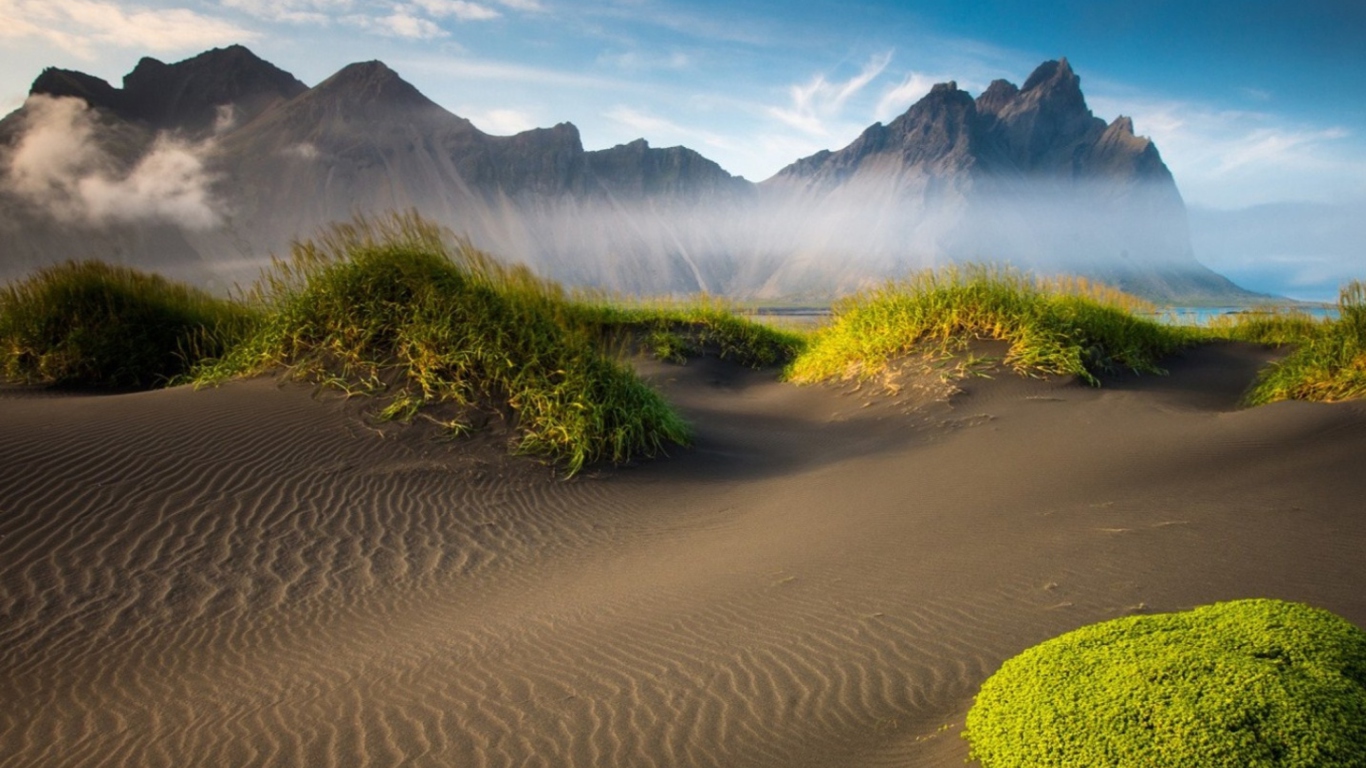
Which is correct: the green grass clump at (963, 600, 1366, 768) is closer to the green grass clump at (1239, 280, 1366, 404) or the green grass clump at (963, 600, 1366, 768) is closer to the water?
the green grass clump at (1239, 280, 1366, 404)

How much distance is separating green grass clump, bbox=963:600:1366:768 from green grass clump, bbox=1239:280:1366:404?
21.8ft

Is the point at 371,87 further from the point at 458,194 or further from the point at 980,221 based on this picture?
the point at 980,221

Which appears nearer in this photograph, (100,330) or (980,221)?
(100,330)

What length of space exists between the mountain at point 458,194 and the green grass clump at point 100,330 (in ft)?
363

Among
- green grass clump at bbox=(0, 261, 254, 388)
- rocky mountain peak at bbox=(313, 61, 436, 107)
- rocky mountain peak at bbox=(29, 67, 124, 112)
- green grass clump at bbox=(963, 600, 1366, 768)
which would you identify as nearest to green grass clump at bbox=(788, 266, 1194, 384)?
green grass clump at bbox=(963, 600, 1366, 768)

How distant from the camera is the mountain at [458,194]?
449 feet

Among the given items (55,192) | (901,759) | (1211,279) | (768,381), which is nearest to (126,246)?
(55,192)

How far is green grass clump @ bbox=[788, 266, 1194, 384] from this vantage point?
996 cm

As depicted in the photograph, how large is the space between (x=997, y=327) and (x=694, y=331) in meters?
6.03

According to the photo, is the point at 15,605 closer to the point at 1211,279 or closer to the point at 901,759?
the point at 901,759

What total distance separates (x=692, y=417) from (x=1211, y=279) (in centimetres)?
21413

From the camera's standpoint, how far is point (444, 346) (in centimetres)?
762

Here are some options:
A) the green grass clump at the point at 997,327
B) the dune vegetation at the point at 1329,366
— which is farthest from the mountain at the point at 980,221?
the dune vegetation at the point at 1329,366

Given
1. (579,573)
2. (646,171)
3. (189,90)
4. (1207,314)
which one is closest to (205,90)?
(189,90)
